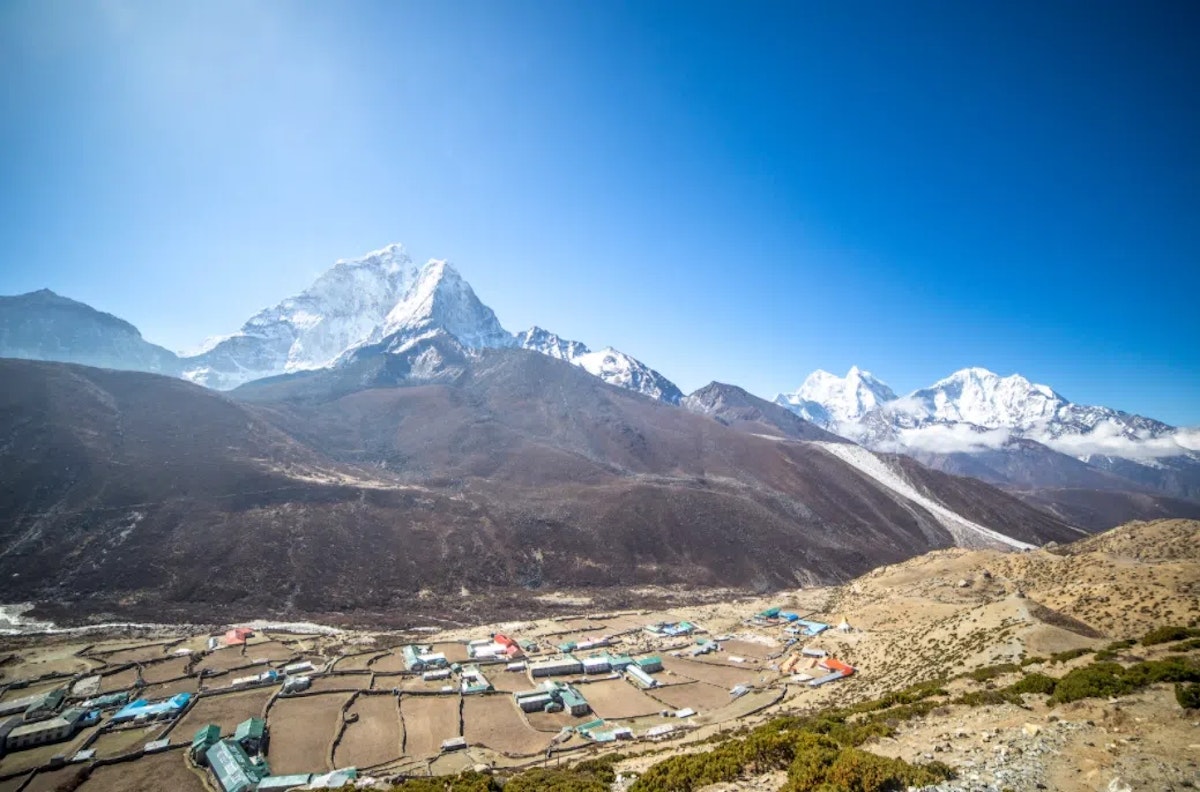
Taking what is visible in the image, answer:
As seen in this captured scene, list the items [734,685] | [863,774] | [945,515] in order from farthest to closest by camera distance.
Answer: [945,515]
[734,685]
[863,774]

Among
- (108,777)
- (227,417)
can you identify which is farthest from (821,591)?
(227,417)

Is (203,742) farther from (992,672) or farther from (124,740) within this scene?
(992,672)

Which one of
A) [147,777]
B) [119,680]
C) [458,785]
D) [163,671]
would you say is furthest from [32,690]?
[458,785]

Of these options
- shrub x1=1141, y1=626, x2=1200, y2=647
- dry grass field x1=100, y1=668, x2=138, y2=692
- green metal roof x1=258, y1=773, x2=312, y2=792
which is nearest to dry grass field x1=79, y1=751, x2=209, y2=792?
green metal roof x1=258, y1=773, x2=312, y2=792

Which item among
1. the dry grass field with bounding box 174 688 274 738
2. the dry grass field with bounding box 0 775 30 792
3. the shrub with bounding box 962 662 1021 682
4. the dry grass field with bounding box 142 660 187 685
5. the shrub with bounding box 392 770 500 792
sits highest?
the shrub with bounding box 962 662 1021 682

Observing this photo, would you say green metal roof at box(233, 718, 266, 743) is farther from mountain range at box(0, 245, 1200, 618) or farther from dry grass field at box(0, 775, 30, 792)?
mountain range at box(0, 245, 1200, 618)

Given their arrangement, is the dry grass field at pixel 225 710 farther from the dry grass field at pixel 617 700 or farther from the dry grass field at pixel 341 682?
the dry grass field at pixel 617 700

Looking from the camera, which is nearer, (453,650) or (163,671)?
(163,671)
